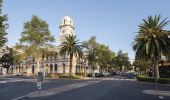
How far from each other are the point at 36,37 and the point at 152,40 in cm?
3789

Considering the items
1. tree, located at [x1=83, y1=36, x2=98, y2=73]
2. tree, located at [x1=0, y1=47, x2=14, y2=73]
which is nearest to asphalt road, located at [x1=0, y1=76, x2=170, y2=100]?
tree, located at [x1=83, y1=36, x2=98, y2=73]

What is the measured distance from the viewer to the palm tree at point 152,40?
156ft

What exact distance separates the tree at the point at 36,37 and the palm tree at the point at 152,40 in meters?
34.4

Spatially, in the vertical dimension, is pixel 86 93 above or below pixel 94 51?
below

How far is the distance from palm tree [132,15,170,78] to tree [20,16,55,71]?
34.4 m

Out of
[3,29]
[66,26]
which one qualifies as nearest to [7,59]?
[66,26]

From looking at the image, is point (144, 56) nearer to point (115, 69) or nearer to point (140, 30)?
point (140, 30)

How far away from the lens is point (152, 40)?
47906 mm

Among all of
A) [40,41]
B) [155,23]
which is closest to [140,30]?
[155,23]

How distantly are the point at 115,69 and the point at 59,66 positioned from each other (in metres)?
56.4

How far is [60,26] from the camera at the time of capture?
118750mm

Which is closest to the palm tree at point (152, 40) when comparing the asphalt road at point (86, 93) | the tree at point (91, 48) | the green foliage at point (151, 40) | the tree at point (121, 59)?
the green foliage at point (151, 40)

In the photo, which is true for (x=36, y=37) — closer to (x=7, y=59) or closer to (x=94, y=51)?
(x=94, y=51)

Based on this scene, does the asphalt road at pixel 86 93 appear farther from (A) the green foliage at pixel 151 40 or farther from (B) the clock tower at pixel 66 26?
(B) the clock tower at pixel 66 26
